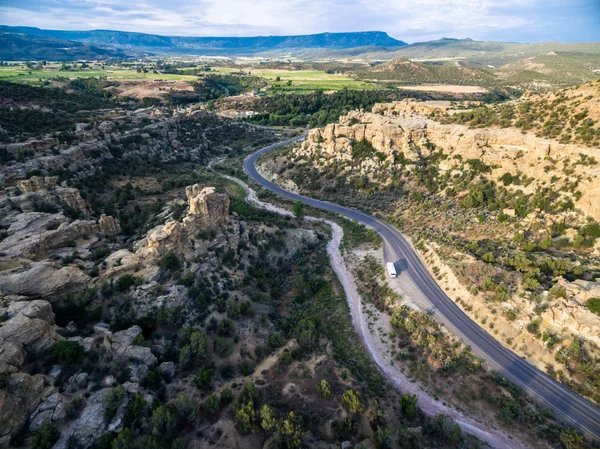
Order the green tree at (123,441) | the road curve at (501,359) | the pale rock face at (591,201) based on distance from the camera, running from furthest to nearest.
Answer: the pale rock face at (591,201)
the road curve at (501,359)
the green tree at (123,441)

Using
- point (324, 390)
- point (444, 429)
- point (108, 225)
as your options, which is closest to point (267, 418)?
point (324, 390)

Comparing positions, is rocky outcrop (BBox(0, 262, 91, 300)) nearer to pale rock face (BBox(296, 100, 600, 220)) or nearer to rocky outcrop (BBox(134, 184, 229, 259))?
rocky outcrop (BBox(134, 184, 229, 259))

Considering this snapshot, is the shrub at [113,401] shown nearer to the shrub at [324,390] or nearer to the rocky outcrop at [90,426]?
the rocky outcrop at [90,426]

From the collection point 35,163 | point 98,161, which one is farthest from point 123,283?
point 98,161

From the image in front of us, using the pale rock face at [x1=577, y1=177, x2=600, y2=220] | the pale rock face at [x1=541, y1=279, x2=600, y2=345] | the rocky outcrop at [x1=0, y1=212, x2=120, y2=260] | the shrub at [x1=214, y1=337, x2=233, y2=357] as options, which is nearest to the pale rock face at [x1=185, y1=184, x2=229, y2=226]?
the rocky outcrop at [x1=0, y1=212, x2=120, y2=260]

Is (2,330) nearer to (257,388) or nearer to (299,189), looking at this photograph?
(257,388)

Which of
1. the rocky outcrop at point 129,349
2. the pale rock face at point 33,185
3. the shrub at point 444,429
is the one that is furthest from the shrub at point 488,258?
the pale rock face at point 33,185
